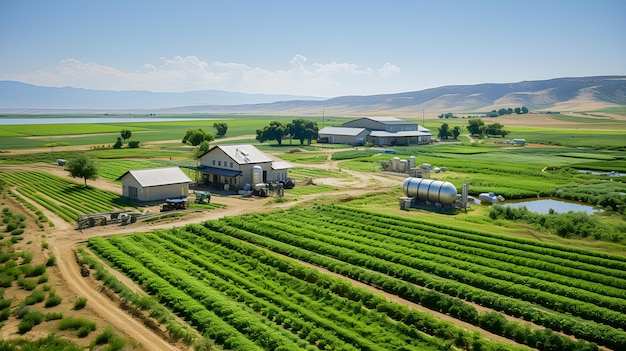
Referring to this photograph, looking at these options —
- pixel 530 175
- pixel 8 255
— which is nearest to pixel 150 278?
pixel 8 255

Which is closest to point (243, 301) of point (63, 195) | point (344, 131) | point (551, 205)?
point (63, 195)

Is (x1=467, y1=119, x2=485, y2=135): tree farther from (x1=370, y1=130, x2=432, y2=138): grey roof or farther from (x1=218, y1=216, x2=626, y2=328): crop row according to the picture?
(x1=218, y1=216, x2=626, y2=328): crop row

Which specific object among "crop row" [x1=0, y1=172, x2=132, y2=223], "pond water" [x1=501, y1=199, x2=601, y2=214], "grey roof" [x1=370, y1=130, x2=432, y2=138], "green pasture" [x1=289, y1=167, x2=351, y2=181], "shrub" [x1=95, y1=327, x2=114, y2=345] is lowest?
"pond water" [x1=501, y1=199, x2=601, y2=214]

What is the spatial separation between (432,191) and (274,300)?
26.5 m

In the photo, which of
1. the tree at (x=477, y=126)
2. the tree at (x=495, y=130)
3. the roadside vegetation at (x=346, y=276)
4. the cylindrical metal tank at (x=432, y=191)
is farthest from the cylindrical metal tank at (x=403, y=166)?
the tree at (x=477, y=126)

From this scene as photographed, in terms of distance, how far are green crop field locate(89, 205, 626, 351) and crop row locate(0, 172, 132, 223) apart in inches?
481

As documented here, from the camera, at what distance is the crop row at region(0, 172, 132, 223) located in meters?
42.8

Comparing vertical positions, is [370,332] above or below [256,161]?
below

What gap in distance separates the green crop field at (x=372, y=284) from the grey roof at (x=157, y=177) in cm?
1331

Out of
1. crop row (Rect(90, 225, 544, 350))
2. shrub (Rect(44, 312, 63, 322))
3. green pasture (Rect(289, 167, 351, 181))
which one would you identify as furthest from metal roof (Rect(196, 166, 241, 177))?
shrub (Rect(44, 312, 63, 322))

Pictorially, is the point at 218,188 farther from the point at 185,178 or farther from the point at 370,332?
the point at 370,332

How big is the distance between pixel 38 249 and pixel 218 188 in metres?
25.3

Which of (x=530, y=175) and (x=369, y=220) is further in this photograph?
(x=530, y=175)

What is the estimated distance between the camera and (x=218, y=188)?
54812 millimetres
